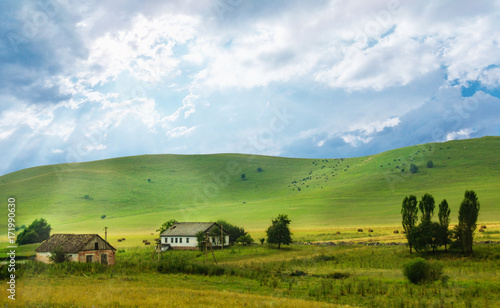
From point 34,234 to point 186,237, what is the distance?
31758 millimetres

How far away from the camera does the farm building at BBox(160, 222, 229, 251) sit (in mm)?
63312

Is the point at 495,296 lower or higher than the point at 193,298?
lower

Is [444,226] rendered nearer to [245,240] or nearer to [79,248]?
[245,240]

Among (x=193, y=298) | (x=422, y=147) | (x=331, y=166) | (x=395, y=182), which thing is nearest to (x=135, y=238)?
(x=193, y=298)

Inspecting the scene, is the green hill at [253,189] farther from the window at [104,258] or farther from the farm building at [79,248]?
the farm building at [79,248]

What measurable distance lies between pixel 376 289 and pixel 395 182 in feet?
393

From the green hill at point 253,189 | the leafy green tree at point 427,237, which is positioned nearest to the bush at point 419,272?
the leafy green tree at point 427,237

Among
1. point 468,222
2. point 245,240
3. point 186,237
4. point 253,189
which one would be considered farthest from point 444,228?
point 253,189

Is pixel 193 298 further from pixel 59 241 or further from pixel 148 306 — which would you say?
pixel 59 241

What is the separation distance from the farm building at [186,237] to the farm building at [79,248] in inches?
740

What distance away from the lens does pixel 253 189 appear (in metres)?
169

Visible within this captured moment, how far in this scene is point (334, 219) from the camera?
97.1 meters

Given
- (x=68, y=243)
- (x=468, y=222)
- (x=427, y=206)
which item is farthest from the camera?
(x=68, y=243)

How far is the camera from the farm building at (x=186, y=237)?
63.3 meters
